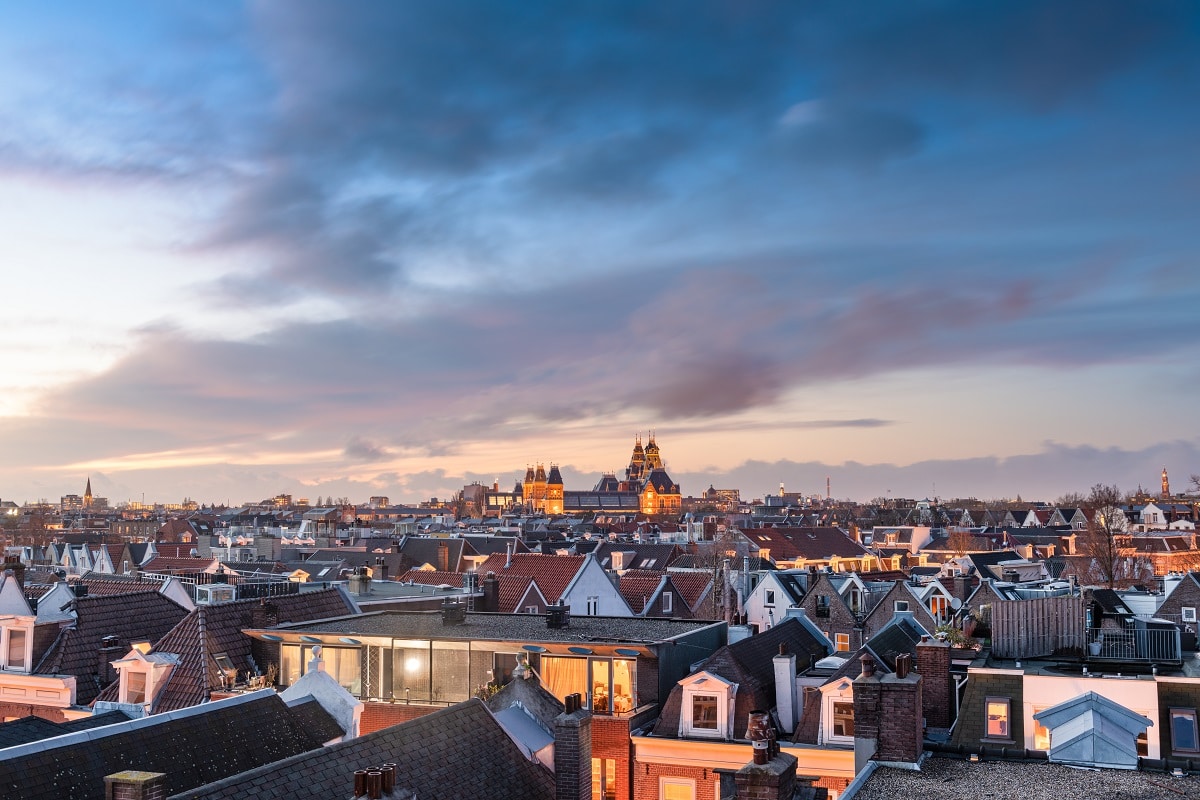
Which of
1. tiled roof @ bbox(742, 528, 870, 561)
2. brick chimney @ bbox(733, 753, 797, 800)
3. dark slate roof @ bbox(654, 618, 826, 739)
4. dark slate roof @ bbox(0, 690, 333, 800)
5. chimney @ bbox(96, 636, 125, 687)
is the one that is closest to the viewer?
dark slate roof @ bbox(0, 690, 333, 800)

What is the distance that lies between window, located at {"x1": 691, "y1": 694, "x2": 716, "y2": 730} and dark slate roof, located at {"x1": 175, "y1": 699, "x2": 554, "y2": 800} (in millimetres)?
10390

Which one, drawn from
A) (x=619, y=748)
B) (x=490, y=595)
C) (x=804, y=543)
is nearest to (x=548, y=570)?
(x=490, y=595)

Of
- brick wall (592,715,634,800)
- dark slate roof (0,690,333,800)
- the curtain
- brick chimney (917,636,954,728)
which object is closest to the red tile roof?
the curtain

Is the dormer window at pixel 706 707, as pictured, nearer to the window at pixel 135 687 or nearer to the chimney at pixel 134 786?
the window at pixel 135 687

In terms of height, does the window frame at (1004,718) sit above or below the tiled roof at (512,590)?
above

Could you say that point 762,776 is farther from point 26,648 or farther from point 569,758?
point 26,648

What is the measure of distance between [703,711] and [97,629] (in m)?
20.3

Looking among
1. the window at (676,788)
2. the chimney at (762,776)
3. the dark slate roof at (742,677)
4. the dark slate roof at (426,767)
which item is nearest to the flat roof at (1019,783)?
the chimney at (762,776)

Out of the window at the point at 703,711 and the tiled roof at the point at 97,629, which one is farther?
the tiled roof at the point at 97,629

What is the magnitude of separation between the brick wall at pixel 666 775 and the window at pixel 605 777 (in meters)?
0.60

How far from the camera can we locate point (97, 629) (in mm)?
36156

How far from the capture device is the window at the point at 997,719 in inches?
902

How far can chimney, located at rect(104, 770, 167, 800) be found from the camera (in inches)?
560

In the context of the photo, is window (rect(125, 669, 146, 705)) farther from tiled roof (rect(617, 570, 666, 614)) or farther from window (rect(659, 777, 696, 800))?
tiled roof (rect(617, 570, 666, 614))
